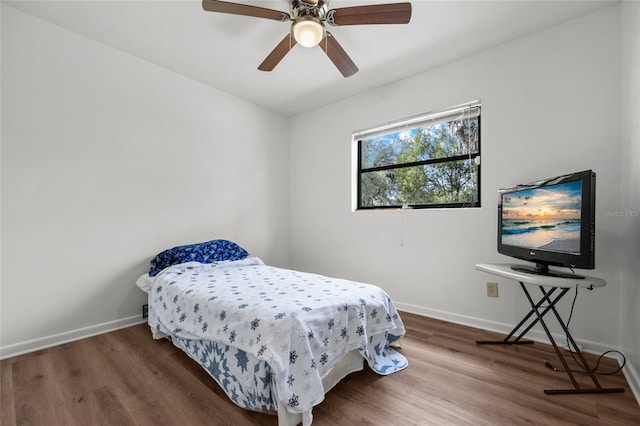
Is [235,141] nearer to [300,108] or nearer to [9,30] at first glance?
[300,108]

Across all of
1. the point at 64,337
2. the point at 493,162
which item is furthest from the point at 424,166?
the point at 64,337

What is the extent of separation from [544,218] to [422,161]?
1.31 metres

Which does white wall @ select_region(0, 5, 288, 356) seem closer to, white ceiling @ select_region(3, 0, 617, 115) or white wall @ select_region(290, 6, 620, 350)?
white ceiling @ select_region(3, 0, 617, 115)

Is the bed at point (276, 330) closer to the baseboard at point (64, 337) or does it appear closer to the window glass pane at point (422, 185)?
the baseboard at point (64, 337)

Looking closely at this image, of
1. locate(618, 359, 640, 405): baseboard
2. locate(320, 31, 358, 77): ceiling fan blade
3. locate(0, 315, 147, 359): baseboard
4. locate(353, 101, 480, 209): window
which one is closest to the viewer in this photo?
locate(618, 359, 640, 405): baseboard

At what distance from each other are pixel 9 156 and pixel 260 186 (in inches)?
86.8

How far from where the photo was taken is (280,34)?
2.28 m

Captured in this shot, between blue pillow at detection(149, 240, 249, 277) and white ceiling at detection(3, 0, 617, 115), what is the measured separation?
5.72ft

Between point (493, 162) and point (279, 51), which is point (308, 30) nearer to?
point (279, 51)

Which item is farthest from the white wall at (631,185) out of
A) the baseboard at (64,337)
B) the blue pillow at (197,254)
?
the baseboard at (64,337)

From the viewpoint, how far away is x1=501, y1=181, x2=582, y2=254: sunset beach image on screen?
168 cm

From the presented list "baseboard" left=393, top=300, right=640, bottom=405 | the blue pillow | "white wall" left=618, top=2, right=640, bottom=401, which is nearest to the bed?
the blue pillow

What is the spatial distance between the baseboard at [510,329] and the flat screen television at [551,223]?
601mm

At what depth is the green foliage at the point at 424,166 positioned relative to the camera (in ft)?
8.77
